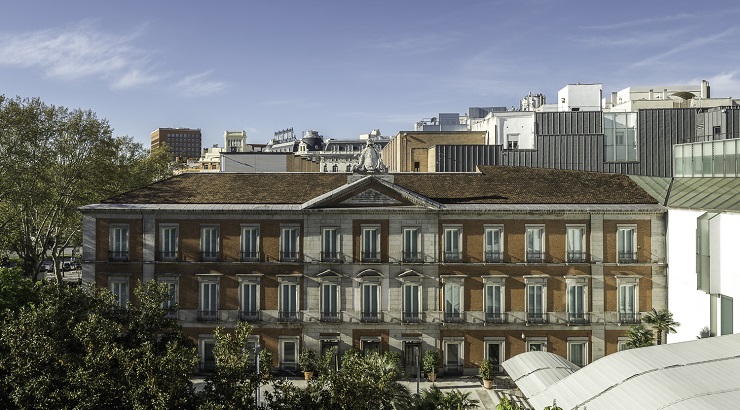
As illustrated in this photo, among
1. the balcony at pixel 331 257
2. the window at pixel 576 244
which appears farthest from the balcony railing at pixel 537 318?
the balcony at pixel 331 257

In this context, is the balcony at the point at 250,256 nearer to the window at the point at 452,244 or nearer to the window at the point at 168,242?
the window at the point at 168,242

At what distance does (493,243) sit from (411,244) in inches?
214

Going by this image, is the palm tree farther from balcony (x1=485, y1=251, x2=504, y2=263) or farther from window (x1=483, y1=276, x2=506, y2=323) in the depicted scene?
balcony (x1=485, y1=251, x2=504, y2=263)

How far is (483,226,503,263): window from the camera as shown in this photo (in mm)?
43375

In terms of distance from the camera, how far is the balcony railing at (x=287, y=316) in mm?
43500

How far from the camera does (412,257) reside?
4353 cm

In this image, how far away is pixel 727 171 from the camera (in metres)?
39.8

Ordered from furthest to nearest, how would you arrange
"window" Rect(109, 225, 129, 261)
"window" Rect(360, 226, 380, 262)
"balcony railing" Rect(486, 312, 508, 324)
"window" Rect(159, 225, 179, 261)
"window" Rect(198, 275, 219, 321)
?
"window" Rect(109, 225, 129, 261) → "window" Rect(159, 225, 179, 261) → "window" Rect(198, 275, 219, 321) → "window" Rect(360, 226, 380, 262) → "balcony railing" Rect(486, 312, 508, 324)

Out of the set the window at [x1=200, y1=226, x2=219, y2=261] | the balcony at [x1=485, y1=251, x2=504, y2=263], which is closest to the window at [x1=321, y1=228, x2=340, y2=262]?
the window at [x1=200, y1=226, x2=219, y2=261]

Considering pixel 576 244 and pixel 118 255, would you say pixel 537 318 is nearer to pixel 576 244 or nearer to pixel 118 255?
pixel 576 244

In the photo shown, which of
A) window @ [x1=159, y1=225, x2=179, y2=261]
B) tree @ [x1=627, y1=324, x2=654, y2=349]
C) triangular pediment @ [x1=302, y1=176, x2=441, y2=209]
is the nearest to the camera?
tree @ [x1=627, y1=324, x2=654, y2=349]

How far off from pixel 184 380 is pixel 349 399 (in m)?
5.67

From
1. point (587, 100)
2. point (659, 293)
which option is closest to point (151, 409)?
point (659, 293)

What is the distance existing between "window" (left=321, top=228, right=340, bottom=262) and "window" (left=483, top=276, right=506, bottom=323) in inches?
394
